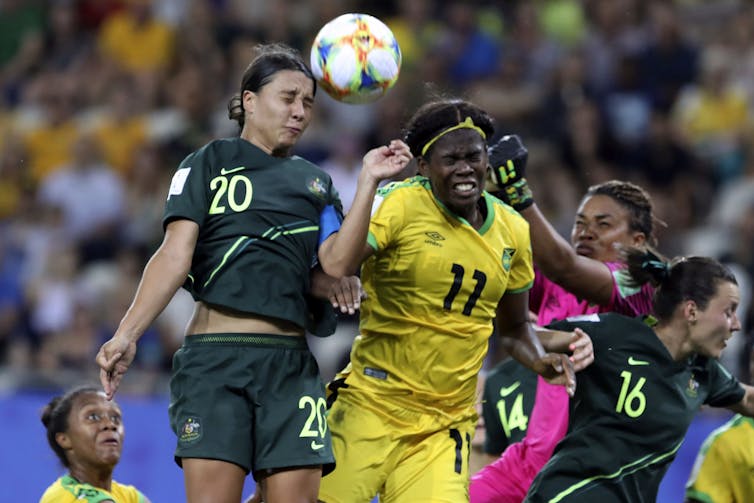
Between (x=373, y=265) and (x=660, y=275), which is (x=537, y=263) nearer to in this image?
(x=660, y=275)

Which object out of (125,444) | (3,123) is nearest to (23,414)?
(125,444)

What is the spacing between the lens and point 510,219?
16.9ft

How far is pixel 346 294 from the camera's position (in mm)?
4539

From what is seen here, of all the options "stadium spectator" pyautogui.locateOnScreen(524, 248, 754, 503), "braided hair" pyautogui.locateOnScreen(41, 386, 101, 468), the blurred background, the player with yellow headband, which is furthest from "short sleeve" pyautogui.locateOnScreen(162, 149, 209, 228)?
the blurred background

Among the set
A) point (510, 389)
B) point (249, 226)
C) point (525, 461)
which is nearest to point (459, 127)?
point (249, 226)

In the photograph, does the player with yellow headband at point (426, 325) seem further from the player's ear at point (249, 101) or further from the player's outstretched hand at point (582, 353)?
the player's ear at point (249, 101)

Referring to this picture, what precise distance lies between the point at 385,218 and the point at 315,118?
20.5ft

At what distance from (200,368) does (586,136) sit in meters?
6.06

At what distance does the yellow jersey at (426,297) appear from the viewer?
4.87m

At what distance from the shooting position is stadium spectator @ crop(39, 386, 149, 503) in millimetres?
5504

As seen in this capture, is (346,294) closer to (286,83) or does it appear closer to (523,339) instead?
(286,83)

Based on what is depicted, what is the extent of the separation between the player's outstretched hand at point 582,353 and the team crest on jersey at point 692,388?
0.52 metres

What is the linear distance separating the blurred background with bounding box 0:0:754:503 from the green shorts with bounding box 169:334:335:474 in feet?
13.0

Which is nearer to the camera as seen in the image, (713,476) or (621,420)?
(621,420)
